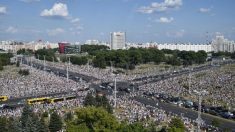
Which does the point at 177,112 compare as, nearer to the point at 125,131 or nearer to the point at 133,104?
the point at 133,104

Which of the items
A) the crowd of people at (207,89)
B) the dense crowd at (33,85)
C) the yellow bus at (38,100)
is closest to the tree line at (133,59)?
the dense crowd at (33,85)

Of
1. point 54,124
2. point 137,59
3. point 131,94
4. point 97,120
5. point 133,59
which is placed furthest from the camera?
point 133,59

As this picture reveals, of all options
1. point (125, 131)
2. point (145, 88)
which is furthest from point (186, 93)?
point (125, 131)

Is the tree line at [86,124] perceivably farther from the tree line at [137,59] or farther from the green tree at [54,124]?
the tree line at [137,59]

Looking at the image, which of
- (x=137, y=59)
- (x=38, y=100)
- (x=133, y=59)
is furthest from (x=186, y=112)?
(x=133, y=59)

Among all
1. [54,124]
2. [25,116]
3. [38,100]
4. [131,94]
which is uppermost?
[25,116]

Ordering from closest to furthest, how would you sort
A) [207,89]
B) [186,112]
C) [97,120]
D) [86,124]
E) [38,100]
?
[97,120] → [86,124] → [186,112] → [38,100] → [207,89]

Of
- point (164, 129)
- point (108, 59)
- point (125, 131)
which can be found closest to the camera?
point (125, 131)

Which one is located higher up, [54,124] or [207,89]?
[207,89]

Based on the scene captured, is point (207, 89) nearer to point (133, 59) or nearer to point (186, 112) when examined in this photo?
point (186, 112)

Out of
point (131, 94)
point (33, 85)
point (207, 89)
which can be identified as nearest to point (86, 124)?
point (131, 94)

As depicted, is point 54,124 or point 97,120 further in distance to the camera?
point 54,124
